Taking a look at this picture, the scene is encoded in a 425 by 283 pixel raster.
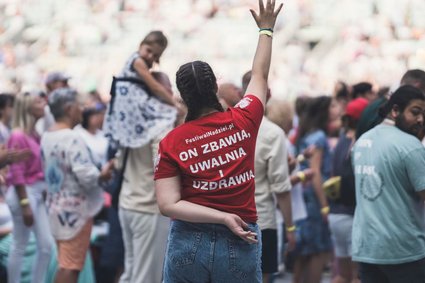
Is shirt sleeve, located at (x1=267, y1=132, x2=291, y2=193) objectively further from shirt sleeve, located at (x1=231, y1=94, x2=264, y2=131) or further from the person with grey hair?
shirt sleeve, located at (x1=231, y1=94, x2=264, y2=131)

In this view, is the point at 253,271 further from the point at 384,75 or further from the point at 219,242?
the point at 384,75

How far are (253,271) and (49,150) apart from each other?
3750mm

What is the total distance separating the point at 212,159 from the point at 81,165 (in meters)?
3.59

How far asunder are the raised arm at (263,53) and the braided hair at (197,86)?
0.82ft

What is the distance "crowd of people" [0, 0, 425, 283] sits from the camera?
483 centimetres

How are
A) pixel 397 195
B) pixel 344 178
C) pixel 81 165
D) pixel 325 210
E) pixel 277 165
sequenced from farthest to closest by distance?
pixel 325 210, pixel 81 165, pixel 344 178, pixel 277 165, pixel 397 195

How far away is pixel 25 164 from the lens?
354 inches

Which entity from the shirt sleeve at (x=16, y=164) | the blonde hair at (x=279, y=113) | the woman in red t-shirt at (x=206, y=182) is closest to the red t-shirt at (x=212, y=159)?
the woman in red t-shirt at (x=206, y=182)

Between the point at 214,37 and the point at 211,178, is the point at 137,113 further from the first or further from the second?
the point at 214,37

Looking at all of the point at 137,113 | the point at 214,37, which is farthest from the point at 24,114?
the point at 214,37

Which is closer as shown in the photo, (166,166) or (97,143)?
(166,166)

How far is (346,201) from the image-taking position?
778 centimetres

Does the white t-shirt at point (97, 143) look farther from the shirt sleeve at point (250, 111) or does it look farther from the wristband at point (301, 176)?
the shirt sleeve at point (250, 111)

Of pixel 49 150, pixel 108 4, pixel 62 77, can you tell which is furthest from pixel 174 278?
pixel 108 4
